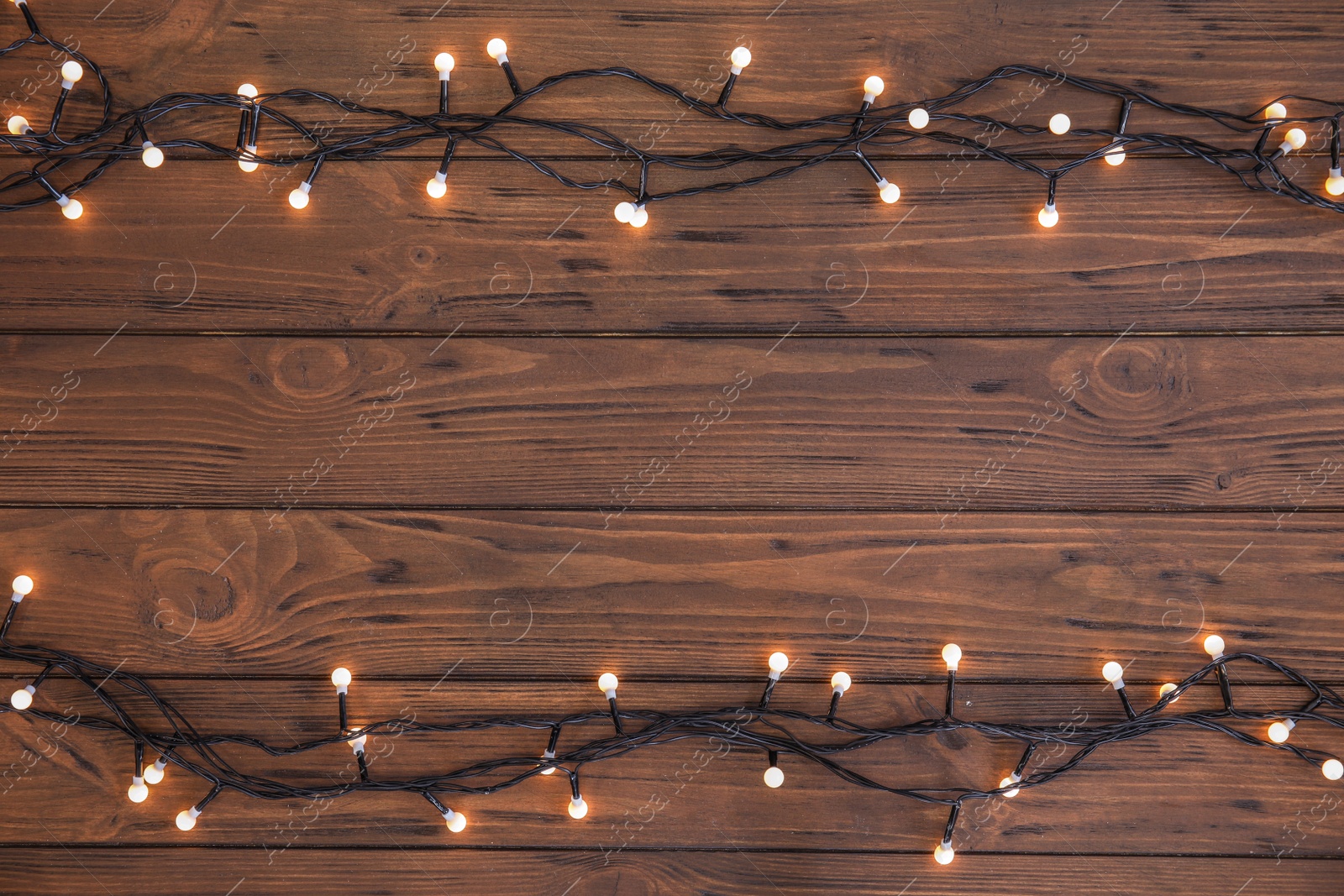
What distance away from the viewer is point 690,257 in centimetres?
82

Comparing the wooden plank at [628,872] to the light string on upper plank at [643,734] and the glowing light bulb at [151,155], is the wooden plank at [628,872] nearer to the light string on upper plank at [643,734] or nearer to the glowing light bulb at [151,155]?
the light string on upper plank at [643,734]

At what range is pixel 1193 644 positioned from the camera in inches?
32.3

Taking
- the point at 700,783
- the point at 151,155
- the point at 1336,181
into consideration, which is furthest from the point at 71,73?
the point at 1336,181

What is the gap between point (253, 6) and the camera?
32.2 inches

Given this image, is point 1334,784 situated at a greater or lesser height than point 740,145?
lesser

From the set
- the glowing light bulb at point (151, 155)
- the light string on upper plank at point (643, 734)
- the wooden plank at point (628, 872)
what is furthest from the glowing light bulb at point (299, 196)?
the wooden plank at point (628, 872)

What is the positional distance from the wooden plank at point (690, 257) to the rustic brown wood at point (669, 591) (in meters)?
0.22

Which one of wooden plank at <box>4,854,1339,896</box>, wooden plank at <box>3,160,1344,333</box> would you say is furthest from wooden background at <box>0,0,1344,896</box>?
wooden plank at <box>4,854,1339,896</box>

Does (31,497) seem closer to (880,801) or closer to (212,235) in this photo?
(212,235)

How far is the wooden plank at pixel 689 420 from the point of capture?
2.67 ft

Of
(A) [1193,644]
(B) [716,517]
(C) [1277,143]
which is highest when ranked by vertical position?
(C) [1277,143]

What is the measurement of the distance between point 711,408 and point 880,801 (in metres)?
0.48

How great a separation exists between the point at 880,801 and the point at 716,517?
37cm

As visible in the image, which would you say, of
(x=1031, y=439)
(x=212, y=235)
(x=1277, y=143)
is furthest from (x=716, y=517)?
(x=1277, y=143)
